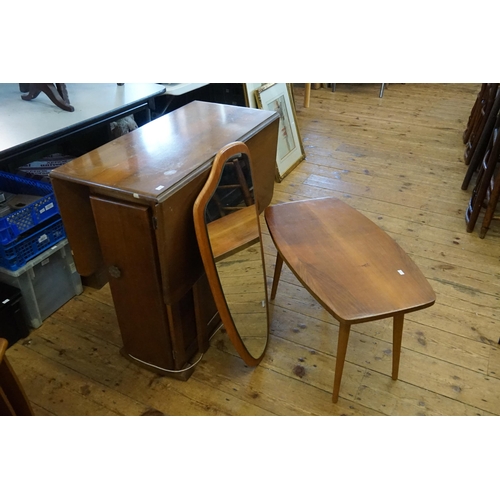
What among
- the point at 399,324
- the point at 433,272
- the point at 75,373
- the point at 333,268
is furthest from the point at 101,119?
the point at 433,272

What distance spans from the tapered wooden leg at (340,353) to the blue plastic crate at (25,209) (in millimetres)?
1195

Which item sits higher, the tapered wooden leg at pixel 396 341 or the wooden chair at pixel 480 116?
Answer: the wooden chair at pixel 480 116

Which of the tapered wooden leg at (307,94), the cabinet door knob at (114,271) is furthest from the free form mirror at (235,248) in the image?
the tapered wooden leg at (307,94)

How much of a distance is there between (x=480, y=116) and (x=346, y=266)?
2.32 meters

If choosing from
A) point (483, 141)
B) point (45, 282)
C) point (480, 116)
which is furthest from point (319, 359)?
point (480, 116)

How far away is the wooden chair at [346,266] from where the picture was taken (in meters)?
1.27

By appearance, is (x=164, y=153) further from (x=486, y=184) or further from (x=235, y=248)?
(x=486, y=184)

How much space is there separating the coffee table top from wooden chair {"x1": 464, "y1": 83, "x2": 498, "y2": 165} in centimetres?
177

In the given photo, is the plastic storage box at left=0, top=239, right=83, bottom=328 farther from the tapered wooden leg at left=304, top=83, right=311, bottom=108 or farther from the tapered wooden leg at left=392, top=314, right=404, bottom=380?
the tapered wooden leg at left=304, top=83, right=311, bottom=108

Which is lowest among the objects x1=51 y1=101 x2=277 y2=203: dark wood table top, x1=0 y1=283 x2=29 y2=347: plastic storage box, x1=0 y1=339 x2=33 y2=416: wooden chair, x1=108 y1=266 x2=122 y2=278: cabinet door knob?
x1=0 y1=283 x2=29 y2=347: plastic storage box

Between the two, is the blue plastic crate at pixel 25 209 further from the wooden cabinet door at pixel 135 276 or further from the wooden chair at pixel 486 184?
the wooden chair at pixel 486 184

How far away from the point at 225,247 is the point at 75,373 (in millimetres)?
763

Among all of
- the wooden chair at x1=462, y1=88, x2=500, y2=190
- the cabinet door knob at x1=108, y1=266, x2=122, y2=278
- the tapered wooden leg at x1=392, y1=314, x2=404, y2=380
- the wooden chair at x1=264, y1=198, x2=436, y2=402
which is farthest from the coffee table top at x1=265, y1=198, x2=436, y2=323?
the wooden chair at x1=462, y1=88, x2=500, y2=190

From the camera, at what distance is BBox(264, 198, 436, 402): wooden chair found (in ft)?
4.16
